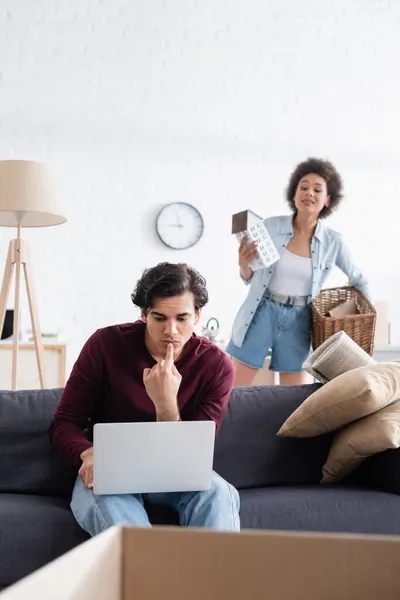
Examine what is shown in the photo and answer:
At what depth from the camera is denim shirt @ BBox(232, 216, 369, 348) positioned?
335cm

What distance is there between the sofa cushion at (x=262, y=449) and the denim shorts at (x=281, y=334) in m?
0.94

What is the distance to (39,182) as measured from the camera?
3389 mm

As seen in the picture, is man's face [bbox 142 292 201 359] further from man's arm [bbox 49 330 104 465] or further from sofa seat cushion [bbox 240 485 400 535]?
sofa seat cushion [bbox 240 485 400 535]

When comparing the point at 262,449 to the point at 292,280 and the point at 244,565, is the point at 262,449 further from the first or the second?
the point at 244,565

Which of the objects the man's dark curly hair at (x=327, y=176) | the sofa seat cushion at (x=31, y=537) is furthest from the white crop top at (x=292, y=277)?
the sofa seat cushion at (x=31, y=537)

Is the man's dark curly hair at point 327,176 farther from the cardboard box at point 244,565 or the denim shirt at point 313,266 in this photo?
the cardboard box at point 244,565

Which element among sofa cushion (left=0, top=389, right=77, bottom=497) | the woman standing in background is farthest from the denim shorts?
sofa cushion (left=0, top=389, right=77, bottom=497)

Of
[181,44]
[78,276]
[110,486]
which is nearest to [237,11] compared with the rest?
[181,44]

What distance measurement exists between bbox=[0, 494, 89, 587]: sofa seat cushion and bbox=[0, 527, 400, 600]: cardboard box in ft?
4.80

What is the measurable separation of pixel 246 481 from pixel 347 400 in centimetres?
43

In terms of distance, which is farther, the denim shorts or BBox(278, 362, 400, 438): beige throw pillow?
the denim shorts

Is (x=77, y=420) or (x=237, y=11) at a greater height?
(x=237, y=11)

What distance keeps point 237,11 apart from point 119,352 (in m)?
2.55

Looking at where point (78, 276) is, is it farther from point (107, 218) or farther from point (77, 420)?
point (77, 420)
